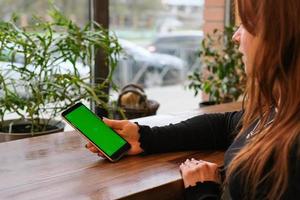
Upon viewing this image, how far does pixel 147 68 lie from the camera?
3.00 m

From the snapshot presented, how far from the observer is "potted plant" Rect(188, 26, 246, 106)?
8.98ft

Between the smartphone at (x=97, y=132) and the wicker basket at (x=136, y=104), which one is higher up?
the smartphone at (x=97, y=132)

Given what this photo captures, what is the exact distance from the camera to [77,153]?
128cm

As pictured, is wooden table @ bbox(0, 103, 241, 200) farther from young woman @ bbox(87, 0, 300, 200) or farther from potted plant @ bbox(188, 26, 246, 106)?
potted plant @ bbox(188, 26, 246, 106)

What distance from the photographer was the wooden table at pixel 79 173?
3.29 feet

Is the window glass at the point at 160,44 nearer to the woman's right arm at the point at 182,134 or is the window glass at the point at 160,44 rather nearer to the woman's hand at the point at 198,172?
the woman's right arm at the point at 182,134

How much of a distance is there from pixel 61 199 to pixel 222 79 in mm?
1944

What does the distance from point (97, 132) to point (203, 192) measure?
1.10ft

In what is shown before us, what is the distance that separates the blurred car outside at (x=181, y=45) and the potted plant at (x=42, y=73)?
111cm

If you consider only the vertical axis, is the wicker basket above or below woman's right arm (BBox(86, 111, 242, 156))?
below

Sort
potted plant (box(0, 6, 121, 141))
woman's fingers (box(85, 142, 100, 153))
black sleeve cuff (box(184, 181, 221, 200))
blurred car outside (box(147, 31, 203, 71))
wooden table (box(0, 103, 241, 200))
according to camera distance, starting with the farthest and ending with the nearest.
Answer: blurred car outside (box(147, 31, 203, 71)) < potted plant (box(0, 6, 121, 141)) < woman's fingers (box(85, 142, 100, 153)) < black sleeve cuff (box(184, 181, 221, 200)) < wooden table (box(0, 103, 241, 200))

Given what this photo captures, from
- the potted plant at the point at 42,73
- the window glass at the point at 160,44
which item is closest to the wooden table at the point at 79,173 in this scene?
the potted plant at the point at 42,73

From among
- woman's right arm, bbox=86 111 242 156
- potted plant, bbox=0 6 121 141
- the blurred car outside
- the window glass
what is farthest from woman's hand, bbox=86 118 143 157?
the blurred car outside

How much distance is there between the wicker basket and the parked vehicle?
43 centimetres
